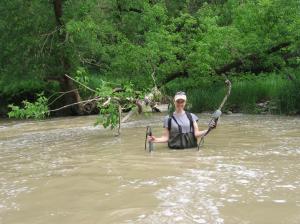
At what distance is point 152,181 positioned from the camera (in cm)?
675

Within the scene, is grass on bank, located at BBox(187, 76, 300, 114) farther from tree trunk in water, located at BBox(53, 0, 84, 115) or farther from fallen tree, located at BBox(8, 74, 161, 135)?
fallen tree, located at BBox(8, 74, 161, 135)

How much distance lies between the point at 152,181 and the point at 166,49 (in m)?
11.7

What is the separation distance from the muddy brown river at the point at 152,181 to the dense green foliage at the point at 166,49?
20.4 feet

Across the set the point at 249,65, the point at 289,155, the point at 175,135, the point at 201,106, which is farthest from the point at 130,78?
the point at 289,155

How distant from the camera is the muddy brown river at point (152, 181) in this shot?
5199mm

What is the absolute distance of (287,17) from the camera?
1648 centimetres

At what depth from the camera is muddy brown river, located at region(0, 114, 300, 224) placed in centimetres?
520

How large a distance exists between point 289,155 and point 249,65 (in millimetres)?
10782

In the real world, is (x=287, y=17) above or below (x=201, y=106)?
above

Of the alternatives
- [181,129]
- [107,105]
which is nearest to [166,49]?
[107,105]

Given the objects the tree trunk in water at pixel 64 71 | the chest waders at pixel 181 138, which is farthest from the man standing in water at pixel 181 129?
the tree trunk in water at pixel 64 71

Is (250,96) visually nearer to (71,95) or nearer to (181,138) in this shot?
(71,95)

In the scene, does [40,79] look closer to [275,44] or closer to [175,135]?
[275,44]

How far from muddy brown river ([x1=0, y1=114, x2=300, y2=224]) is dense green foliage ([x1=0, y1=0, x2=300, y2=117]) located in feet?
20.4
